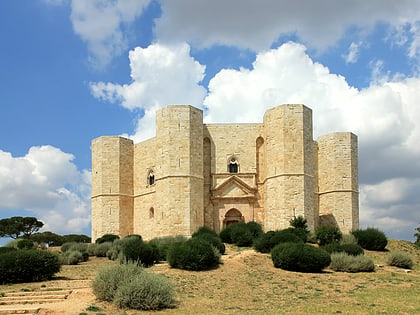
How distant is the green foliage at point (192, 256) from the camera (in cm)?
1866

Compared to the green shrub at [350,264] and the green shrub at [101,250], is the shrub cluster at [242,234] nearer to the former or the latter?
the green shrub at [101,250]

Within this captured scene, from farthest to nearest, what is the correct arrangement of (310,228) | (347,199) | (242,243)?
(347,199), (310,228), (242,243)

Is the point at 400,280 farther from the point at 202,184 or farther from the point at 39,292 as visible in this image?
the point at 202,184

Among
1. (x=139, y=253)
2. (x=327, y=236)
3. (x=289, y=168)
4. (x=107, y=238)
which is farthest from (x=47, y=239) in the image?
(x=139, y=253)

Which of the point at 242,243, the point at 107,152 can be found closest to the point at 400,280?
the point at 242,243

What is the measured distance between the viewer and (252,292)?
51.6ft

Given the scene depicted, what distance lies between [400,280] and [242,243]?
10.3 m

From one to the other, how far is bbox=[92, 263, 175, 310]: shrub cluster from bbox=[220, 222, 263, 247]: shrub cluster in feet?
48.6

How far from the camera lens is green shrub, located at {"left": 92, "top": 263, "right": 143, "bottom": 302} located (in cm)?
1319

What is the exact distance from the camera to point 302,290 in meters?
16.3

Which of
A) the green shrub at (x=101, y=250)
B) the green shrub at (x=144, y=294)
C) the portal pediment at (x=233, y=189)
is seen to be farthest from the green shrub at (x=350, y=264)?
the portal pediment at (x=233, y=189)

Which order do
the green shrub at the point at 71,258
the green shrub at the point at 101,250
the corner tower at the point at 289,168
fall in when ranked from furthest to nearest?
the corner tower at the point at 289,168 < the green shrub at the point at 101,250 < the green shrub at the point at 71,258

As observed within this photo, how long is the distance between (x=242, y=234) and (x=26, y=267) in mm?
13901

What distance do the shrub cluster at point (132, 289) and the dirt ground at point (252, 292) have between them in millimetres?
278
